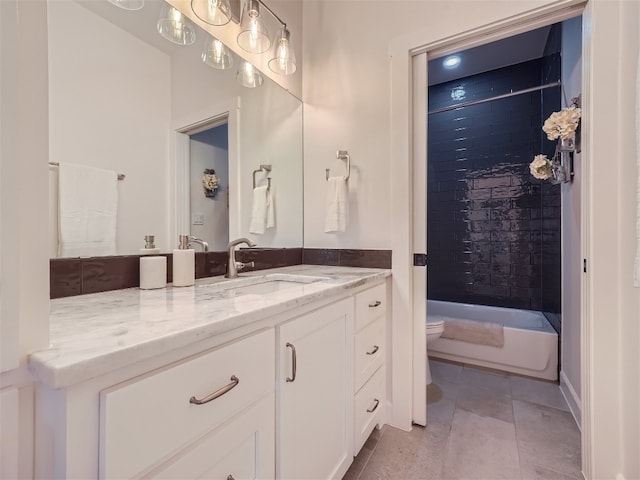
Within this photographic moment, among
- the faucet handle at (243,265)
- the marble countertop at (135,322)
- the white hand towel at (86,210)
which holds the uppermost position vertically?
the white hand towel at (86,210)

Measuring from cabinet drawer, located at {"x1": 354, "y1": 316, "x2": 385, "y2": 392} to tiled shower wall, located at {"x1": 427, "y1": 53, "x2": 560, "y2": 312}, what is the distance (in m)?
1.70

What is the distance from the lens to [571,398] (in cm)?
173

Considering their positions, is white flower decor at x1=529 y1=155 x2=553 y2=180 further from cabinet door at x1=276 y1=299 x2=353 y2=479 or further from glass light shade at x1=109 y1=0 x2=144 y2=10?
glass light shade at x1=109 y1=0 x2=144 y2=10

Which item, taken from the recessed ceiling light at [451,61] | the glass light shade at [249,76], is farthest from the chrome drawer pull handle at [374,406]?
the recessed ceiling light at [451,61]

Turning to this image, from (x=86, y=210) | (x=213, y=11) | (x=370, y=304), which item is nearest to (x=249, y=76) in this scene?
(x=213, y=11)

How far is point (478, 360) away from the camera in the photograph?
2.30m

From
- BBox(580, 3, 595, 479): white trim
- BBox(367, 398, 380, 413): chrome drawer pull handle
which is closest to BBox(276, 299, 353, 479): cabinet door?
BBox(367, 398, 380, 413): chrome drawer pull handle

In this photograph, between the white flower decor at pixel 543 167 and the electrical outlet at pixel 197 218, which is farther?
the white flower decor at pixel 543 167

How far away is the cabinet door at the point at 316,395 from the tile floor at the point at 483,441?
31 centimetres

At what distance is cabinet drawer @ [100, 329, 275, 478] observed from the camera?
47cm

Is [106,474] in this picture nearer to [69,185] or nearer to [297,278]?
[69,185]

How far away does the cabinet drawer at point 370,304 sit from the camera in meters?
1.29

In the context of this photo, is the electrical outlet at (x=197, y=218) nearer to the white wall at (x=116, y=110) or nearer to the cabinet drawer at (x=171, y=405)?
the white wall at (x=116, y=110)

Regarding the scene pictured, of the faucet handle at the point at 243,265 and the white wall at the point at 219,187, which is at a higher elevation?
the white wall at the point at 219,187
